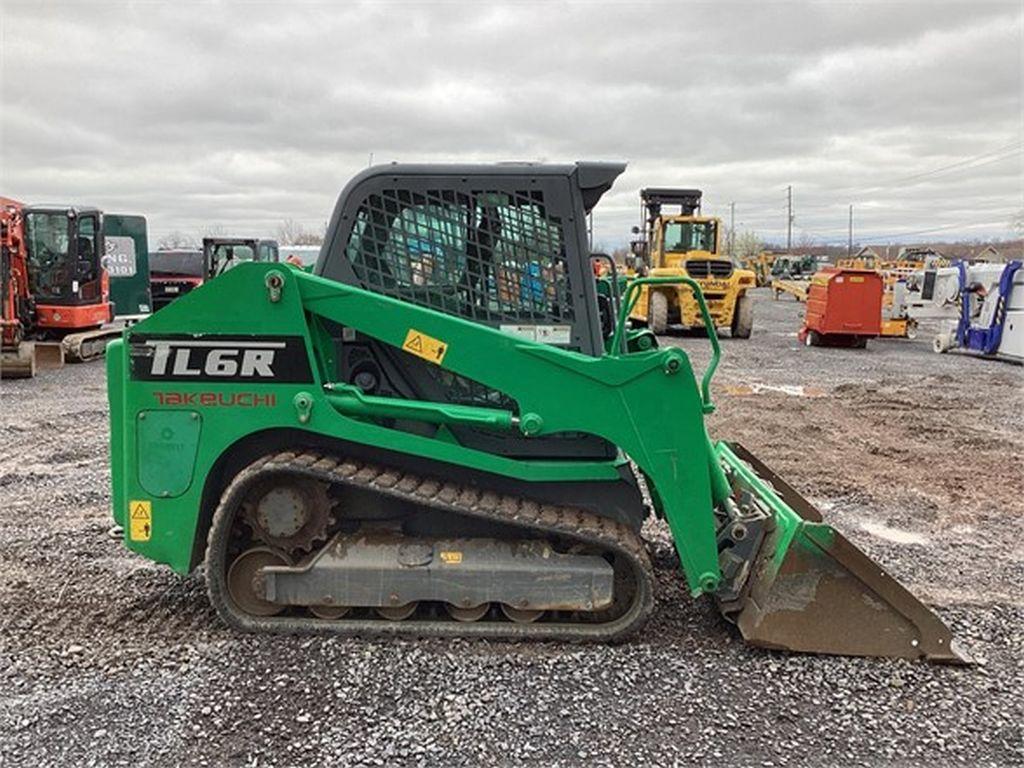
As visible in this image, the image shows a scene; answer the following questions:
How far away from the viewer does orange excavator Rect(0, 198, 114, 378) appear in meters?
13.8

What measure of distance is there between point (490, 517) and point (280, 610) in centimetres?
110

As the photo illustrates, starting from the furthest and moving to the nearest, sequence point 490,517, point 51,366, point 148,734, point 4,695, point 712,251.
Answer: point 712,251, point 51,366, point 490,517, point 4,695, point 148,734

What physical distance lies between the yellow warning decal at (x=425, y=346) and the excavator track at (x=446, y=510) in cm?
58

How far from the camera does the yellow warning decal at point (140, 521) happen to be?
12.4 ft

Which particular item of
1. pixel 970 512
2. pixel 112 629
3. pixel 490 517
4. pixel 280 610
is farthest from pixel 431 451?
pixel 970 512

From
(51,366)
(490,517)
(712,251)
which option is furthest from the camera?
(712,251)

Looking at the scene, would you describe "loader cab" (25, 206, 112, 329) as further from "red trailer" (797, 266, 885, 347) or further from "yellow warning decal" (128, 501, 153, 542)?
"red trailer" (797, 266, 885, 347)

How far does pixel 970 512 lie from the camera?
6184mm

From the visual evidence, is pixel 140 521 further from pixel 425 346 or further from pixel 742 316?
pixel 742 316

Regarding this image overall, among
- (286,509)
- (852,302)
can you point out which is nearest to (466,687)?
(286,509)

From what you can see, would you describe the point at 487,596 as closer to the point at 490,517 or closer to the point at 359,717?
the point at 490,517

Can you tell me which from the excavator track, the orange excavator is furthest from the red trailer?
the excavator track

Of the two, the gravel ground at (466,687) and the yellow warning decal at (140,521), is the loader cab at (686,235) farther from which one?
the yellow warning decal at (140,521)

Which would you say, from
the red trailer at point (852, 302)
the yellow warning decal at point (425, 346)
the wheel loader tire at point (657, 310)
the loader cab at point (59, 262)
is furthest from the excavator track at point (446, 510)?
the red trailer at point (852, 302)
